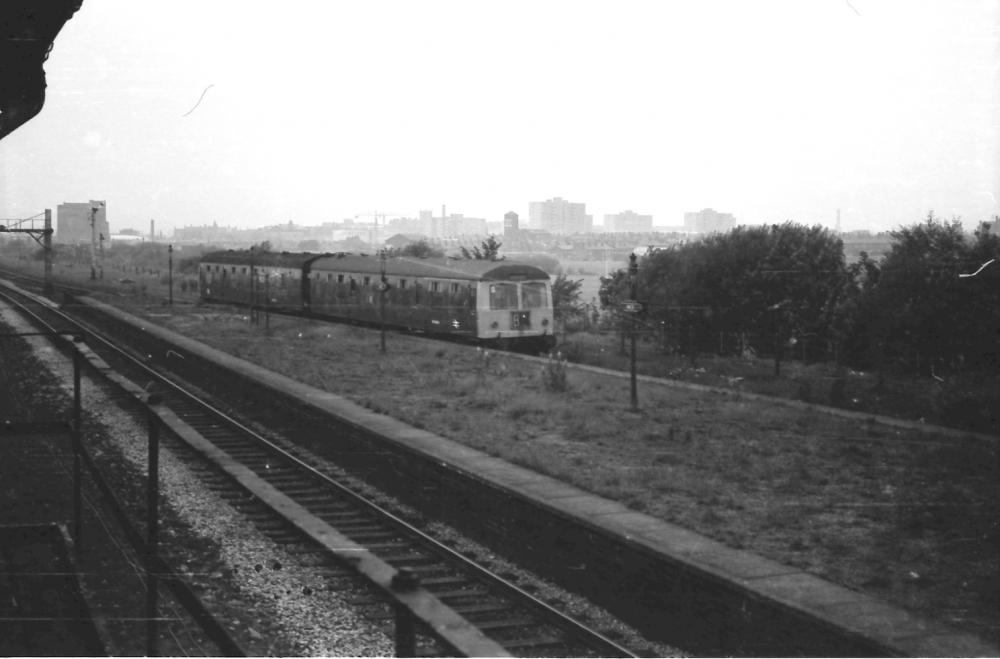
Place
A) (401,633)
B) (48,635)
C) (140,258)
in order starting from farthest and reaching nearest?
1. (140,258)
2. (48,635)
3. (401,633)

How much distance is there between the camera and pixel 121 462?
555 inches

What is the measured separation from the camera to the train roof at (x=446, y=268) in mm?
28547

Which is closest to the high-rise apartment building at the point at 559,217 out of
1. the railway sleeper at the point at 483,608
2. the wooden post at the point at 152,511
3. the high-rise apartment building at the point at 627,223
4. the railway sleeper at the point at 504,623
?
the high-rise apartment building at the point at 627,223

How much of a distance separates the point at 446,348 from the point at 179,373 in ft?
23.1

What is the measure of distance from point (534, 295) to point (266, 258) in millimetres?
15220

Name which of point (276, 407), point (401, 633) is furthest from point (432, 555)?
point (276, 407)

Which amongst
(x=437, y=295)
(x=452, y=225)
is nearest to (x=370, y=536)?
(x=437, y=295)

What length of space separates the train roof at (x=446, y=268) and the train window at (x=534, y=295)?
0.24m

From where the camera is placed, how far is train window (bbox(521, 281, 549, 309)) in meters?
29.5

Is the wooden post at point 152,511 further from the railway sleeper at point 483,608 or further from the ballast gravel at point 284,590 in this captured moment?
the railway sleeper at point 483,608

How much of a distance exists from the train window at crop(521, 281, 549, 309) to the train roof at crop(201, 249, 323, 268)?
11.3 meters

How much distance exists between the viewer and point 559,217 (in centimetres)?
3000

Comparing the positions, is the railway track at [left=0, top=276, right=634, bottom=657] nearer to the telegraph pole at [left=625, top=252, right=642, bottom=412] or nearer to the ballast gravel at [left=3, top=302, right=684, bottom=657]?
the ballast gravel at [left=3, top=302, right=684, bottom=657]

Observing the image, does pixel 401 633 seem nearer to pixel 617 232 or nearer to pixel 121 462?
pixel 121 462
